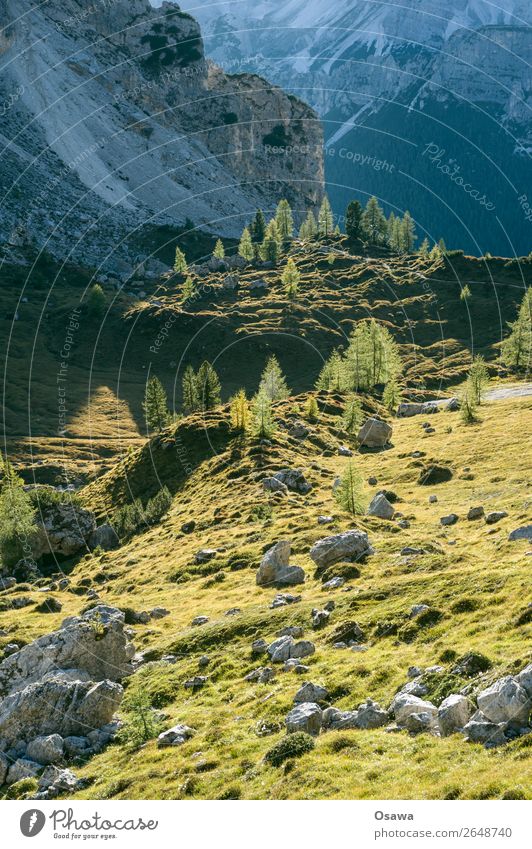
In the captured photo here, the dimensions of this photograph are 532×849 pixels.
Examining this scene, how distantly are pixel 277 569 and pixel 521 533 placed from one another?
56.5ft

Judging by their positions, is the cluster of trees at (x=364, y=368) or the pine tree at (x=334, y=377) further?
the pine tree at (x=334, y=377)

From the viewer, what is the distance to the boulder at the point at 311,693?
3319 cm

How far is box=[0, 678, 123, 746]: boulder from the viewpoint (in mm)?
38594

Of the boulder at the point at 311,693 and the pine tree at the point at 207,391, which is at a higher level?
the pine tree at the point at 207,391

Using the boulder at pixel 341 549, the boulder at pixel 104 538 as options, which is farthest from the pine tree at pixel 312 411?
the boulder at pixel 341 549

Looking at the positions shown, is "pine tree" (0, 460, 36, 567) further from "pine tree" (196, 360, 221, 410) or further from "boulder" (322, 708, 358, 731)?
"boulder" (322, 708, 358, 731)

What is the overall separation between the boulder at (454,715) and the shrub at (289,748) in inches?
191

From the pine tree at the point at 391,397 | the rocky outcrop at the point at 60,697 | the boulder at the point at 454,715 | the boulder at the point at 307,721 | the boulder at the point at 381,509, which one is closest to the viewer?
the boulder at the point at 454,715

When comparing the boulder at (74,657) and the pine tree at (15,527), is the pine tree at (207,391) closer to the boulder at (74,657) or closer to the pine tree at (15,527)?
the pine tree at (15,527)

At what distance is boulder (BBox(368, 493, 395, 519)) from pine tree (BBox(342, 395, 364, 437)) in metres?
37.0

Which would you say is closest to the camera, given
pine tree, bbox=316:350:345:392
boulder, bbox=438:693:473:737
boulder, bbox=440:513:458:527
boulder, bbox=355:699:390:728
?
boulder, bbox=438:693:473:737

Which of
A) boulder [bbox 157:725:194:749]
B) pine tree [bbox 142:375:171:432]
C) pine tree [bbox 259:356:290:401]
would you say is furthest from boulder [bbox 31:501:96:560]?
boulder [bbox 157:725:194:749]

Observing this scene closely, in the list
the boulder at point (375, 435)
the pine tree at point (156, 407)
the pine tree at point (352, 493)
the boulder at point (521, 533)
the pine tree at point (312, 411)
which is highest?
the pine tree at point (156, 407)
